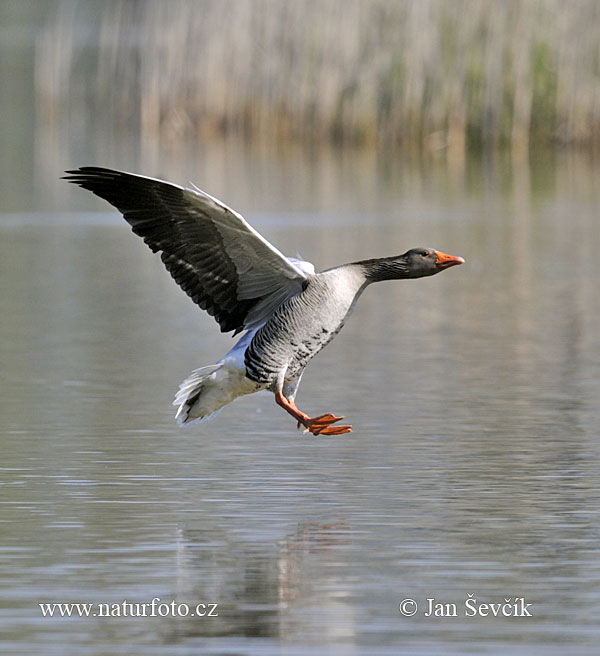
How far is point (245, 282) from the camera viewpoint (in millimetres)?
8234

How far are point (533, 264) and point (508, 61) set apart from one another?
12.7 metres

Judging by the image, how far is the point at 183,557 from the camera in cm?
620

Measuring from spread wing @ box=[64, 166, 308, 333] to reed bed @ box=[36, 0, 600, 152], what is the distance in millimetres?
20030

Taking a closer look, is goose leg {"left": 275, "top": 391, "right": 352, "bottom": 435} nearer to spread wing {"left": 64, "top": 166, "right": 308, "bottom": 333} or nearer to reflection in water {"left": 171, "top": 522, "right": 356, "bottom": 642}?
spread wing {"left": 64, "top": 166, "right": 308, "bottom": 333}

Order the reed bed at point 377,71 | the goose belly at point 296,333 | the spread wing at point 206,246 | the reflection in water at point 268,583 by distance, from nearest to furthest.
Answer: the reflection in water at point 268,583 → the spread wing at point 206,246 → the goose belly at point 296,333 → the reed bed at point 377,71

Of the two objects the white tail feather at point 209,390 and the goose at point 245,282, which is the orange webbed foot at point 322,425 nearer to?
the goose at point 245,282

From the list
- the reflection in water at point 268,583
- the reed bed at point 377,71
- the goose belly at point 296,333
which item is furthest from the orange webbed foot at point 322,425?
the reed bed at point 377,71

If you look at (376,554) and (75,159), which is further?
(75,159)

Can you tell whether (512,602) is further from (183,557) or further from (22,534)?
(22,534)

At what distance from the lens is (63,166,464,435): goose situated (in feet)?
25.6

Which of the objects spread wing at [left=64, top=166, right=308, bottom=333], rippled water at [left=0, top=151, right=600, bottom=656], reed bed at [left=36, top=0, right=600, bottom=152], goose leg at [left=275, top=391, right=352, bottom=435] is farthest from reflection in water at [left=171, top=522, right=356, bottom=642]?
reed bed at [left=36, top=0, right=600, bottom=152]

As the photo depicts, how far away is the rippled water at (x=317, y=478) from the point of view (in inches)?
214

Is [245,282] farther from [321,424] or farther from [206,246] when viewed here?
[321,424]

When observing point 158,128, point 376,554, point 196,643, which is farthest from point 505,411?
point 158,128
